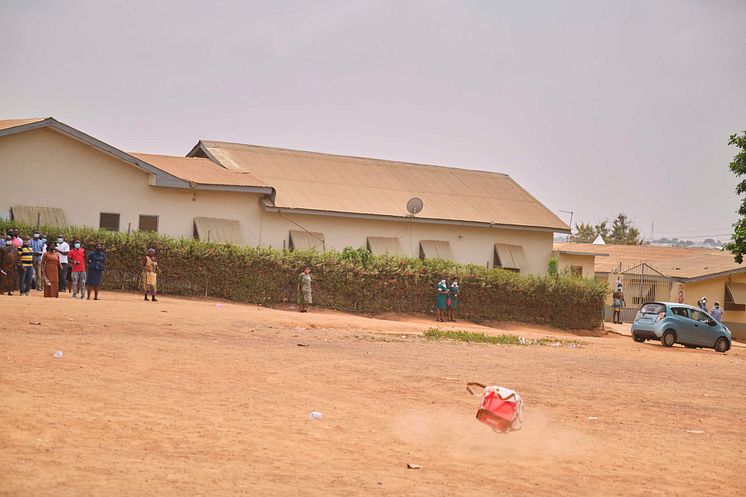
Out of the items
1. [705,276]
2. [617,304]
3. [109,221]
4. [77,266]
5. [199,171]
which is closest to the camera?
[77,266]

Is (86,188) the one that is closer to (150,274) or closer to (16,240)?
(150,274)

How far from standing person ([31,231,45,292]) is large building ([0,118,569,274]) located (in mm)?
4529

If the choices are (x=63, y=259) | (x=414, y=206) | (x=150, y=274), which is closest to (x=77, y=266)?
(x=63, y=259)

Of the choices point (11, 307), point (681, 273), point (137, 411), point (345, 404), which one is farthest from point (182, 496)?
point (681, 273)

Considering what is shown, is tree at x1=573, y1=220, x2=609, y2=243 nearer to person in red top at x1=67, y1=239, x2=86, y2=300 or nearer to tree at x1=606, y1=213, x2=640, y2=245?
tree at x1=606, y1=213, x2=640, y2=245

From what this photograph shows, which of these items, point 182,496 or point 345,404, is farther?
point 345,404

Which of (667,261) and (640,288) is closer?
(640,288)

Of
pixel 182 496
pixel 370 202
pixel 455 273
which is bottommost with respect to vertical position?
pixel 182 496

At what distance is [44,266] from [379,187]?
71.4 feet

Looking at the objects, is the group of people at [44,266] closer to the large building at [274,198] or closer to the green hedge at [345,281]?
the green hedge at [345,281]

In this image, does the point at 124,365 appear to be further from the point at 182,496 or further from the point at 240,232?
the point at 240,232

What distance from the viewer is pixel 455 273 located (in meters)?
39.8

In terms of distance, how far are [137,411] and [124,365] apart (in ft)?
12.3

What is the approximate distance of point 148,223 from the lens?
3872 cm
